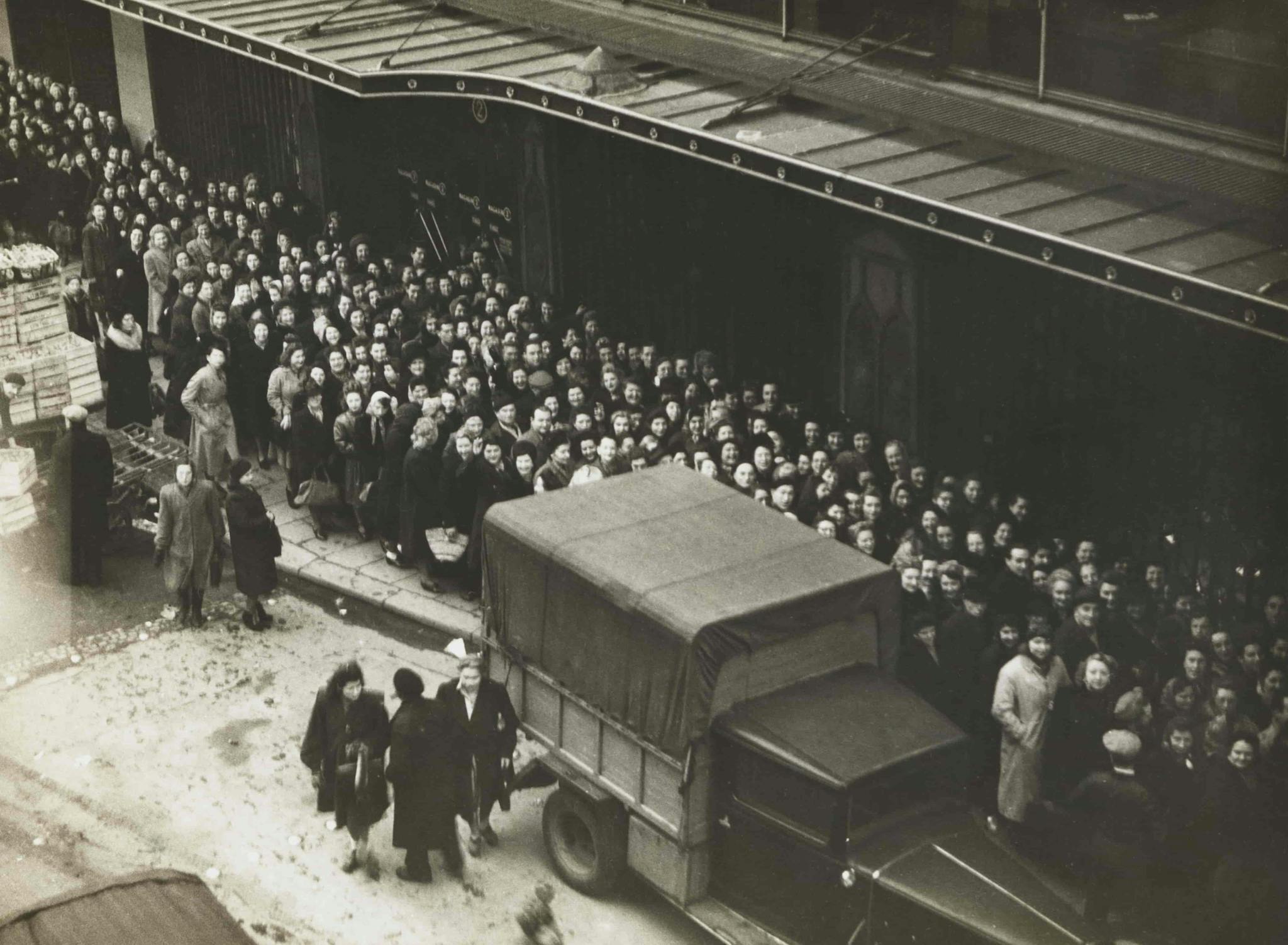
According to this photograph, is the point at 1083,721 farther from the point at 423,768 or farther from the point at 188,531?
the point at 188,531

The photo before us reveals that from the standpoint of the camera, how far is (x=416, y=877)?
1210 centimetres

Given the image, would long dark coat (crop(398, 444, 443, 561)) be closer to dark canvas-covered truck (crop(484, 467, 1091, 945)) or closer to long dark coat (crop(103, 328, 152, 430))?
dark canvas-covered truck (crop(484, 467, 1091, 945))

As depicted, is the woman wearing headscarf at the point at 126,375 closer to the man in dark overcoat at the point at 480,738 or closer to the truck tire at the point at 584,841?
the man in dark overcoat at the point at 480,738

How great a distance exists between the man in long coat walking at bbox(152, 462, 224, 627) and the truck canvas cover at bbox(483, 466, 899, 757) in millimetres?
3661

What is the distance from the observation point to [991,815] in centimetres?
1195

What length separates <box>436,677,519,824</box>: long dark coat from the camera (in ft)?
38.8

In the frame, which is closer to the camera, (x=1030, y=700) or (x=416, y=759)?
(x=1030, y=700)

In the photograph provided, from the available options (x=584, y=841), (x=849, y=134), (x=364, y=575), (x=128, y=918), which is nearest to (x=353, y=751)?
(x=584, y=841)

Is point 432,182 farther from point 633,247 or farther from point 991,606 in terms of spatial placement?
point 991,606

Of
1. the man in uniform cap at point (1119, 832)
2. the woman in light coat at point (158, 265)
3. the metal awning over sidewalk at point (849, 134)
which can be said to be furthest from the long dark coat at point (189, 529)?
the man in uniform cap at point (1119, 832)

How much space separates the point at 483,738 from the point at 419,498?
379 centimetres

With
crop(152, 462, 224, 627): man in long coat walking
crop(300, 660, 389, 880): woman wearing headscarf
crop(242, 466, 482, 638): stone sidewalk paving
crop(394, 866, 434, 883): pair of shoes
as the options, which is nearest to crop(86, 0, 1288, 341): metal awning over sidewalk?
crop(242, 466, 482, 638): stone sidewalk paving

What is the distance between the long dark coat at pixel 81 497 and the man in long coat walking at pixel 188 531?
1.02 m

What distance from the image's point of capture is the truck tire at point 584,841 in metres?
11.5
